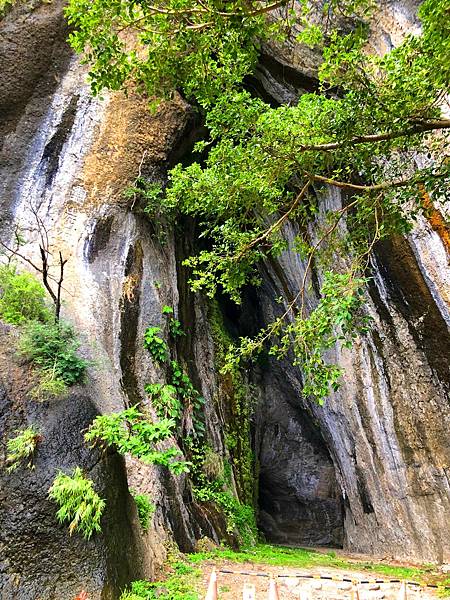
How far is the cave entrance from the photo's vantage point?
40.7 feet

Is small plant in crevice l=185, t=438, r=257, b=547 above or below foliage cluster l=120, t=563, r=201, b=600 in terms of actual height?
above

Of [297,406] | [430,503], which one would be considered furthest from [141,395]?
[297,406]

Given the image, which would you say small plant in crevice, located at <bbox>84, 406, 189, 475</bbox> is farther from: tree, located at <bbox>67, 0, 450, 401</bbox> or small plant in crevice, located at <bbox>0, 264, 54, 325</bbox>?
small plant in crevice, located at <bbox>0, 264, 54, 325</bbox>

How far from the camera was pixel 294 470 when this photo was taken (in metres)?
12.8

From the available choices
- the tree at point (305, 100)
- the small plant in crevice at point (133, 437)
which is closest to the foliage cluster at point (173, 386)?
the tree at point (305, 100)

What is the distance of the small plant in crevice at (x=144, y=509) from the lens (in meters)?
4.88

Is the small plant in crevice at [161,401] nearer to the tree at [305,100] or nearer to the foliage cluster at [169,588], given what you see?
the tree at [305,100]

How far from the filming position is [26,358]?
484 centimetres

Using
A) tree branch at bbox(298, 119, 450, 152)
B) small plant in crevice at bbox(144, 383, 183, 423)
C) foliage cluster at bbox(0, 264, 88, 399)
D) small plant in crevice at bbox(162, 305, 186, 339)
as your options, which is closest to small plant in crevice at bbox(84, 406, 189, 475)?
foliage cluster at bbox(0, 264, 88, 399)

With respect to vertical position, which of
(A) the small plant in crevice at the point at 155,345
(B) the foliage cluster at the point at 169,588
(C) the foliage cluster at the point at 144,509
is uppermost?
(A) the small plant in crevice at the point at 155,345

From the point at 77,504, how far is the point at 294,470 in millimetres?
10310

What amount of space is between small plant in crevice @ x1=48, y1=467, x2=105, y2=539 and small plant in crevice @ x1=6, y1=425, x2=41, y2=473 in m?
0.37

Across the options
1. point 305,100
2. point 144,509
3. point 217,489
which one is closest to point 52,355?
point 144,509

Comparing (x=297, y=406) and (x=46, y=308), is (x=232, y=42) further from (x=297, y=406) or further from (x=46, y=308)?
(x=297, y=406)
